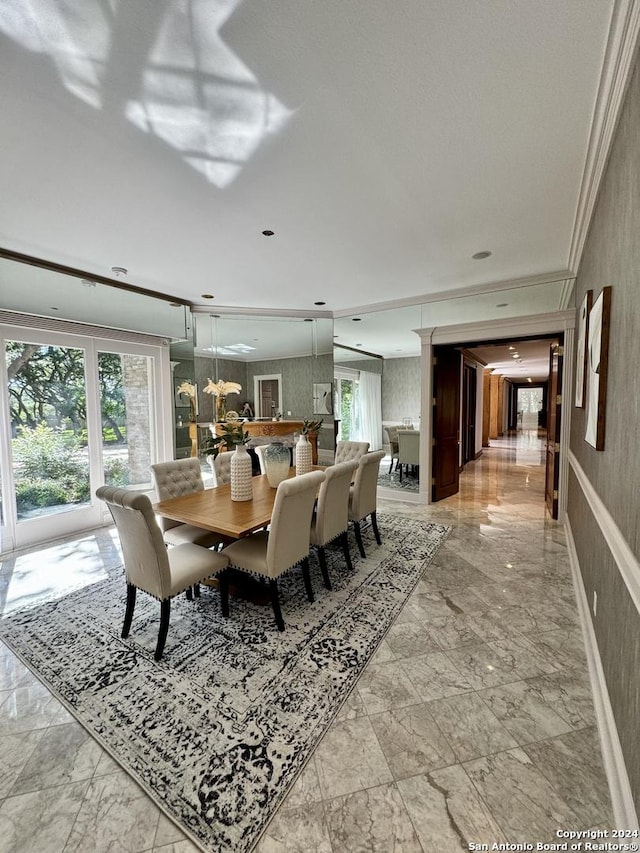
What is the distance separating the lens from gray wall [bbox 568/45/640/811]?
4.09ft

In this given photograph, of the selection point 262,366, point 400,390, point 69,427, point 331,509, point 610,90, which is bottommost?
point 331,509

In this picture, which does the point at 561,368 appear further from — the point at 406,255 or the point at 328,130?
the point at 328,130

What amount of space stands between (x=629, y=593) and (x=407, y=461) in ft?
16.0

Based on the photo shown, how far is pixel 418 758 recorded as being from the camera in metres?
1.45

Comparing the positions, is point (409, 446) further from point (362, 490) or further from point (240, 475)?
point (240, 475)

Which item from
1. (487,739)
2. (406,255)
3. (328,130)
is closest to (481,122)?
(328,130)

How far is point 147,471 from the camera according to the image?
5.05 meters

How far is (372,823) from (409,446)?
515 centimetres

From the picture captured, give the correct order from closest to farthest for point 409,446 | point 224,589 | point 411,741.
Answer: point 411,741 < point 224,589 < point 409,446

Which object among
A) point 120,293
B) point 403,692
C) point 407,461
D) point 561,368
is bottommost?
point 403,692

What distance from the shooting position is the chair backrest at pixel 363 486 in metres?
3.35

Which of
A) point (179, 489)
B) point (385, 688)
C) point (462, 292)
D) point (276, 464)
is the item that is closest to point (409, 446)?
point (462, 292)

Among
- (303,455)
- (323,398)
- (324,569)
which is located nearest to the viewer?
(324,569)

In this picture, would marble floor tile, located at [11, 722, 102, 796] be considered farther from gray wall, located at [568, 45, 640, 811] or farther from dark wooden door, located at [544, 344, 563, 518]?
dark wooden door, located at [544, 344, 563, 518]
